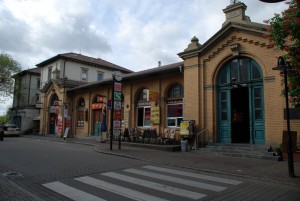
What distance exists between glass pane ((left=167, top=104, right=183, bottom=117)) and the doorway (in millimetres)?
3844

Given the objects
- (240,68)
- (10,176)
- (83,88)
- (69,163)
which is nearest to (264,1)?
(10,176)

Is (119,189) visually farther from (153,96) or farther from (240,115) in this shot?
(153,96)

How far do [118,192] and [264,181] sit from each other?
4364 millimetres

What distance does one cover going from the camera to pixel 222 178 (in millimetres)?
7949

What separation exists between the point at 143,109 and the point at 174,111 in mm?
3314

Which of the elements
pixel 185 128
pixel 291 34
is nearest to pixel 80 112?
pixel 185 128

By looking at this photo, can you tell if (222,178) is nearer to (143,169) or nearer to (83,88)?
(143,169)

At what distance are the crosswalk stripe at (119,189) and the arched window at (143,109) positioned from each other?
12.3 m

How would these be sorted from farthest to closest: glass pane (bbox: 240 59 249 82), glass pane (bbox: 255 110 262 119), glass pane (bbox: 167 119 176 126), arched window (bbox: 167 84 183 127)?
1. glass pane (bbox: 167 119 176 126)
2. arched window (bbox: 167 84 183 127)
3. glass pane (bbox: 240 59 249 82)
4. glass pane (bbox: 255 110 262 119)

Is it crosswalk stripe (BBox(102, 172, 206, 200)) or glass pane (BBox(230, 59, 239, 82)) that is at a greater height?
glass pane (BBox(230, 59, 239, 82))

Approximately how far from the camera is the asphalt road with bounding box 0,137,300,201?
238 inches

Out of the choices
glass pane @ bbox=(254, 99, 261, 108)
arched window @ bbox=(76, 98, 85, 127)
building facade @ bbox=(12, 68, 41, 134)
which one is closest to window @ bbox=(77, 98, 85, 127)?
arched window @ bbox=(76, 98, 85, 127)

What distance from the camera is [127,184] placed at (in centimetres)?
717

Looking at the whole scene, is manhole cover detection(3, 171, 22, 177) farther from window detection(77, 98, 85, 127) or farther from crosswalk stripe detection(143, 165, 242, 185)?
window detection(77, 98, 85, 127)
